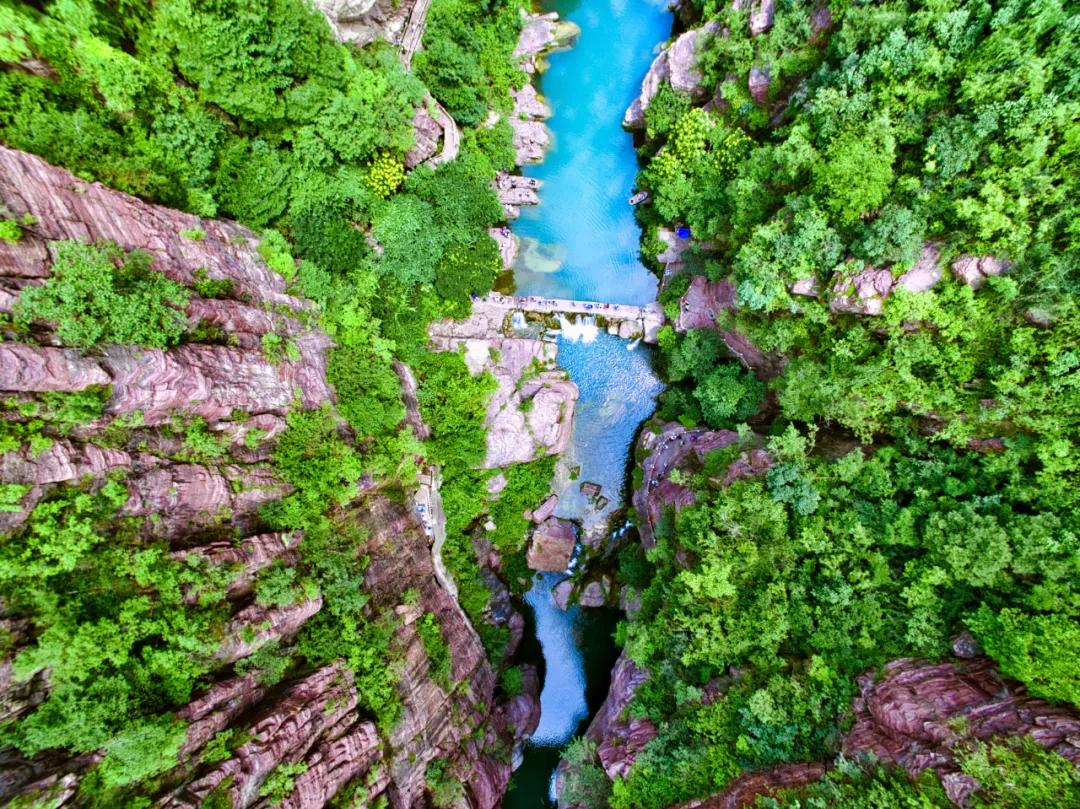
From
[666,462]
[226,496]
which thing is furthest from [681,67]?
[226,496]

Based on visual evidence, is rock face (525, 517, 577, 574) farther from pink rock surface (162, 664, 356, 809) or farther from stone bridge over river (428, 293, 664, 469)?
pink rock surface (162, 664, 356, 809)

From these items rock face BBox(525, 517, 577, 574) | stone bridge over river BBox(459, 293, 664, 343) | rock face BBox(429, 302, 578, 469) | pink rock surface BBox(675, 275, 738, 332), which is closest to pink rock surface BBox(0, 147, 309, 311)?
rock face BBox(429, 302, 578, 469)

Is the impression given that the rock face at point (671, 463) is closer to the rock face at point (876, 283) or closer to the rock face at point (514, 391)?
the rock face at point (514, 391)

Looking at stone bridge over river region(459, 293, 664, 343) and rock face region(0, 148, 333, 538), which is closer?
rock face region(0, 148, 333, 538)

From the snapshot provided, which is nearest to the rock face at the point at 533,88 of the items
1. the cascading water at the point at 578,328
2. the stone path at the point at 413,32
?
the stone path at the point at 413,32

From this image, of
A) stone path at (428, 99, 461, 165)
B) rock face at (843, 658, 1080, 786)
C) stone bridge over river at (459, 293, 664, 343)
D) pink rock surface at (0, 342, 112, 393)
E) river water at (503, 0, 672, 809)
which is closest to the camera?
pink rock surface at (0, 342, 112, 393)
